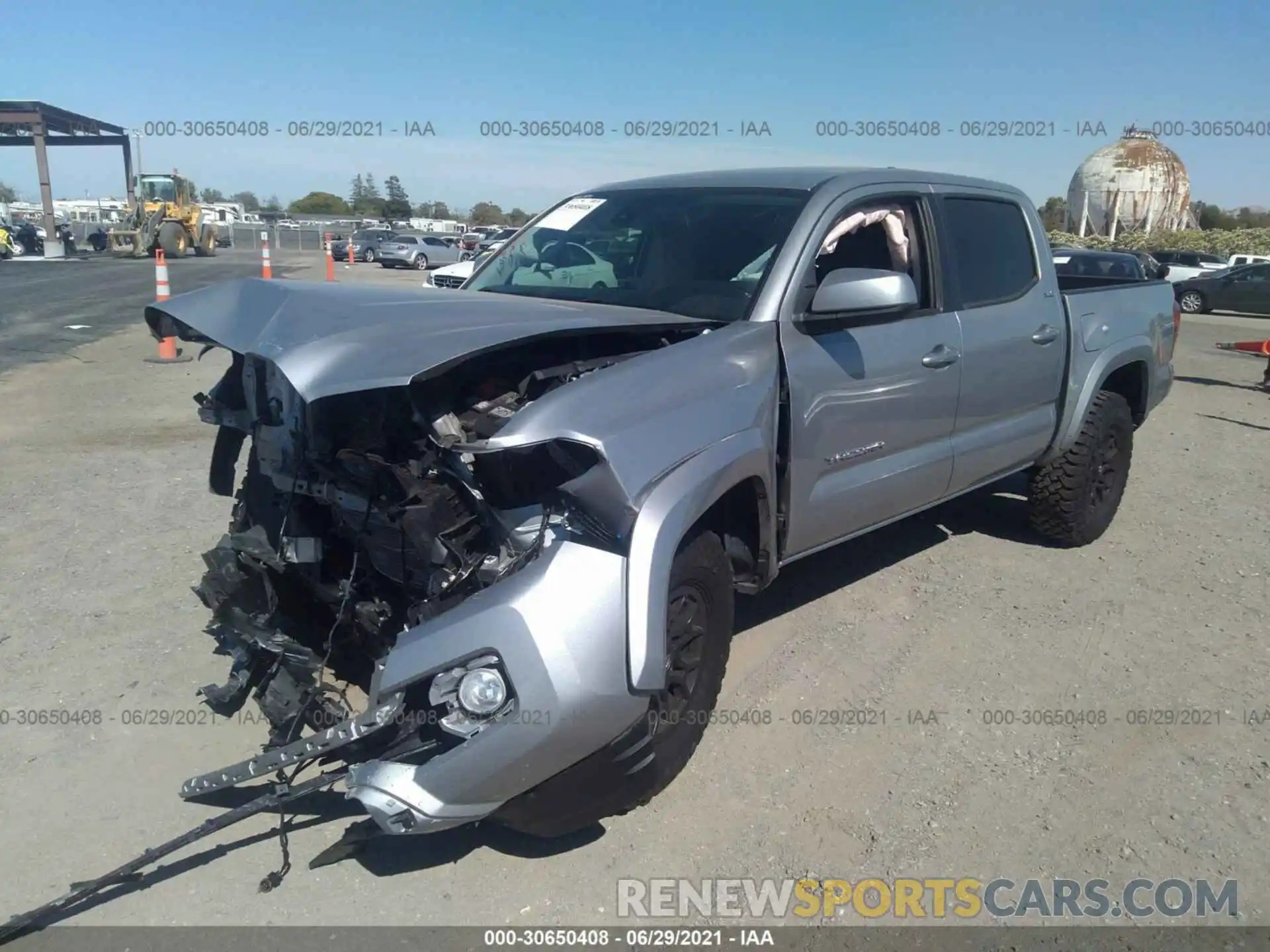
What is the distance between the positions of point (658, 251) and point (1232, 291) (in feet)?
81.5

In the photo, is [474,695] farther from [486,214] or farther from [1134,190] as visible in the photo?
[486,214]

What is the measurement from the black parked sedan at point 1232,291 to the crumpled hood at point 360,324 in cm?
2430

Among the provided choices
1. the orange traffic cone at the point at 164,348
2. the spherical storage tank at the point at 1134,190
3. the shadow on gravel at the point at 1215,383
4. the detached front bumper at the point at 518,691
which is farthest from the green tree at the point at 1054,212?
the detached front bumper at the point at 518,691

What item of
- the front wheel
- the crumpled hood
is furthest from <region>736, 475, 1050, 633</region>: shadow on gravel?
the front wheel

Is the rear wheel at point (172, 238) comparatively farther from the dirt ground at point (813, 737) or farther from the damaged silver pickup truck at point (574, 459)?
the damaged silver pickup truck at point (574, 459)

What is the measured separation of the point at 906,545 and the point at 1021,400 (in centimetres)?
113

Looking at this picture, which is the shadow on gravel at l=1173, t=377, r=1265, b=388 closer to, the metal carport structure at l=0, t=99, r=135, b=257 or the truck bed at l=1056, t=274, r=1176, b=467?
the truck bed at l=1056, t=274, r=1176, b=467

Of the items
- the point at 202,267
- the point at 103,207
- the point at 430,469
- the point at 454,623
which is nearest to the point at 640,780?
the point at 454,623

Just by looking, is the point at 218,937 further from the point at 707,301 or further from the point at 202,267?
the point at 202,267

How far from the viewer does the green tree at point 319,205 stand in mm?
84312

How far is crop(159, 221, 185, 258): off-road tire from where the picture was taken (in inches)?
1294

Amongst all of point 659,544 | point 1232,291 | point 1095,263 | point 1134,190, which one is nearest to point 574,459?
point 659,544

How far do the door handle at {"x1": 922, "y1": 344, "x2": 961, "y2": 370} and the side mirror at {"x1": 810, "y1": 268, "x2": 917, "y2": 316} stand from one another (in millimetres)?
664

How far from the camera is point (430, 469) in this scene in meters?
2.83
